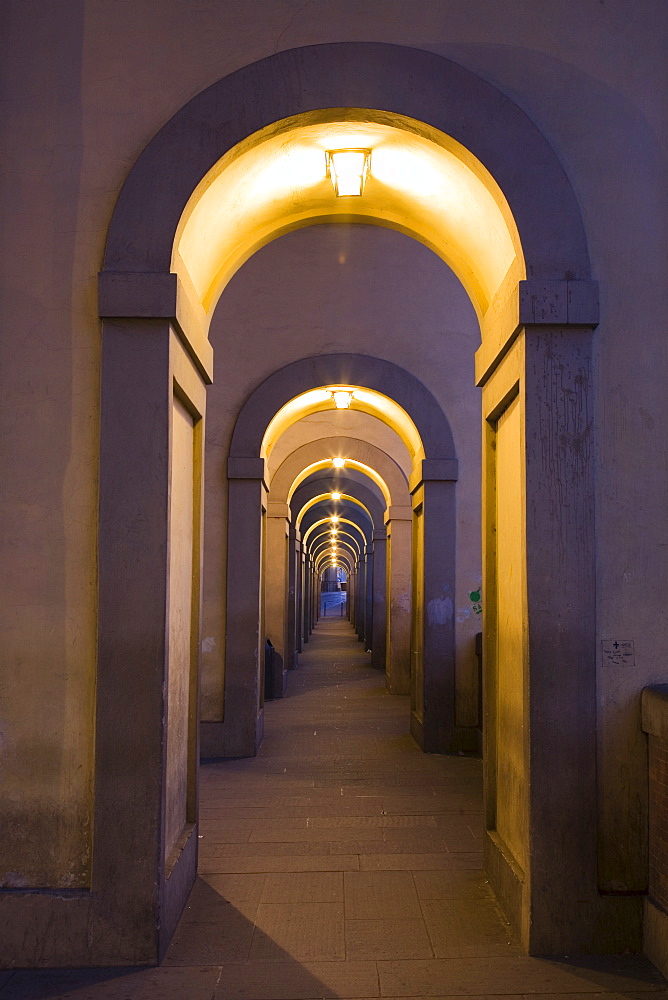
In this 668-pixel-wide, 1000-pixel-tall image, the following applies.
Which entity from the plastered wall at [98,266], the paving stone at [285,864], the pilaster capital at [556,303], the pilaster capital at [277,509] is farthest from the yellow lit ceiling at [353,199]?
the pilaster capital at [277,509]

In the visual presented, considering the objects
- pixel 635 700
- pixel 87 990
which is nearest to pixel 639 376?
pixel 635 700

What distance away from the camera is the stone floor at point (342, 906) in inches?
151

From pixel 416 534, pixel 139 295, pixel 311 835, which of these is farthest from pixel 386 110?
pixel 416 534

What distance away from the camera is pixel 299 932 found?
445 centimetres

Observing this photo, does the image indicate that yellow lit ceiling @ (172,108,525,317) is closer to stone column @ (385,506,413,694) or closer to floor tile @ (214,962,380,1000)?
floor tile @ (214,962,380,1000)

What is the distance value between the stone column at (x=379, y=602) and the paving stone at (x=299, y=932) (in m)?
14.2

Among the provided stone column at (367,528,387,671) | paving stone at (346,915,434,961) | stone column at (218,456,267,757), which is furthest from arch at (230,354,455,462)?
stone column at (367,528,387,671)

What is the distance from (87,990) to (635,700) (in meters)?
3.03

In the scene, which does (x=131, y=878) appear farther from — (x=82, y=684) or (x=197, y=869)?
(x=197, y=869)

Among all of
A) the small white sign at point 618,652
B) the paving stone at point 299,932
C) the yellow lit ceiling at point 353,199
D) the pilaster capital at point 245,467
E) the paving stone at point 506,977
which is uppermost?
the yellow lit ceiling at point 353,199

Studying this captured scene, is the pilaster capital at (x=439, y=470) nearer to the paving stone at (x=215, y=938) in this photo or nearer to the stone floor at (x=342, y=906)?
the stone floor at (x=342, y=906)

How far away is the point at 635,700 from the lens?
4309 millimetres

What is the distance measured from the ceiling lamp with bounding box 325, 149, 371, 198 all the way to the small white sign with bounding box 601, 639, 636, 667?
10.8 ft

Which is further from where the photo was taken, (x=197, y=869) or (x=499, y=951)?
(x=197, y=869)
